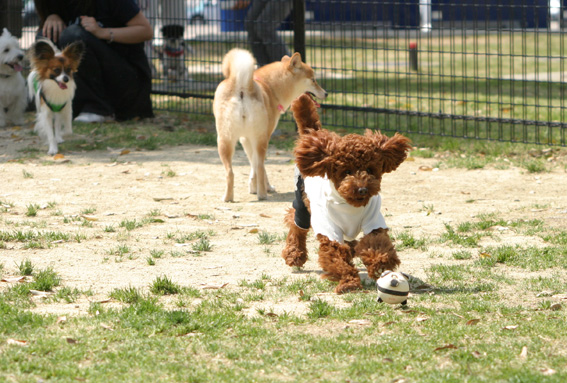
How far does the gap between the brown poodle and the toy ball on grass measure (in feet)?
0.69

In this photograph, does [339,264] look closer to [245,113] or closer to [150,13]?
[245,113]

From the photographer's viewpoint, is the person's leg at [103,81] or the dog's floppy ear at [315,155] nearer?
the dog's floppy ear at [315,155]

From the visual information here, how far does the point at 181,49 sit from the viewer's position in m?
12.9

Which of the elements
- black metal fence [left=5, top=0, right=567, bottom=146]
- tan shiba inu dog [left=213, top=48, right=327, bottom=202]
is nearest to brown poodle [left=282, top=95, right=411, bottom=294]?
tan shiba inu dog [left=213, top=48, right=327, bottom=202]

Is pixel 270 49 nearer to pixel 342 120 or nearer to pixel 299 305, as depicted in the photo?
pixel 342 120

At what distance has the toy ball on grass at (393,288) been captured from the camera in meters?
4.05

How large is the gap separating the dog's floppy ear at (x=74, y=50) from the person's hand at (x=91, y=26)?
1.22 m

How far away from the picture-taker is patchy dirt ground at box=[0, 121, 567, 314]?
16.4ft

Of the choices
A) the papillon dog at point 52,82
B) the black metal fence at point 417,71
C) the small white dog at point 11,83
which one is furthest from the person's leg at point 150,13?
the papillon dog at point 52,82

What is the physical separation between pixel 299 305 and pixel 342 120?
6.48 metres

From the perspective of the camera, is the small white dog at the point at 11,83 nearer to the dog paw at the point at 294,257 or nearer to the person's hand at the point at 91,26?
the person's hand at the point at 91,26

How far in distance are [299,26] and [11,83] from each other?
3.98 metres

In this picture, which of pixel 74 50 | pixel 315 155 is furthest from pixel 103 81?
pixel 315 155

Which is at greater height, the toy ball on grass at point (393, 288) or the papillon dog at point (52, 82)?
the papillon dog at point (52, 82)
